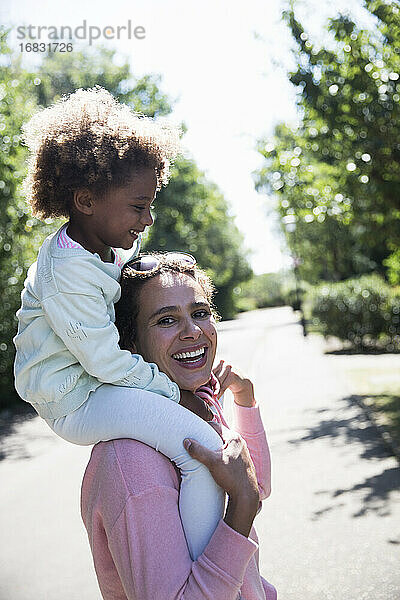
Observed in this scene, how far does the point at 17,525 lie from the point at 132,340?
19.1 feet

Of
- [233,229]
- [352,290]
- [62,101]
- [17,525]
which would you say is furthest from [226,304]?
[62,101]

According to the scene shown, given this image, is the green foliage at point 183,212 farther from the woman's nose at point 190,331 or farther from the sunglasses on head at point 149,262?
the woman's nose at point 190,331

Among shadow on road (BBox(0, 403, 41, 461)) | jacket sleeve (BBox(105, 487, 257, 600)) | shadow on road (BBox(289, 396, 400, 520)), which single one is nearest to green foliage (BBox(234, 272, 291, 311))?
shadow on road (BBox(0, 403, 41, 461))

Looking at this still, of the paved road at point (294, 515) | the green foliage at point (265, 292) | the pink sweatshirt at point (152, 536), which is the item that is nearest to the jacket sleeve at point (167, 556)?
the pink sweatshirt at point (152, 536)

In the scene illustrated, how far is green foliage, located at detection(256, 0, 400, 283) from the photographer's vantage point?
949 centimetres

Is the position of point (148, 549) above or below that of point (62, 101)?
below

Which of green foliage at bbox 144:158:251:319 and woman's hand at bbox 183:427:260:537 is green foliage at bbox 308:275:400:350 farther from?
woman's hand at bbox 183:427:260:537

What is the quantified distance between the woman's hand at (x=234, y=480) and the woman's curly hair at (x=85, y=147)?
0.80 m

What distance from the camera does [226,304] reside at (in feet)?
217

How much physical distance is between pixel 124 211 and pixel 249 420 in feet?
2.53

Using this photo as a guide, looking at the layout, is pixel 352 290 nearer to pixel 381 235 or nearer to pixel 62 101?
pixel 381 235

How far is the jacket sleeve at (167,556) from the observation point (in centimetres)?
160

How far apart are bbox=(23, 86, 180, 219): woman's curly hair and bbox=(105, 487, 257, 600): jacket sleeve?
0.89 meters

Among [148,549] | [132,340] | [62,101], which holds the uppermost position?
[62,101]
